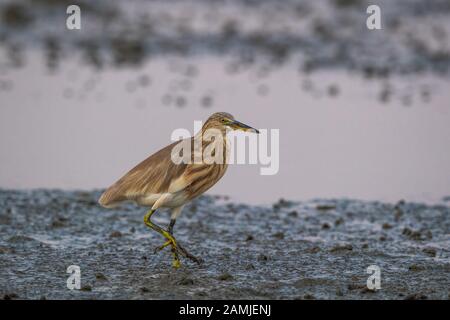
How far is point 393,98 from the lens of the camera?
1557 cm

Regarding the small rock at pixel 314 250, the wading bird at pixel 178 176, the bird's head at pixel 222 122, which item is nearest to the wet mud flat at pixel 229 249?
the small rock at pixel 314 250

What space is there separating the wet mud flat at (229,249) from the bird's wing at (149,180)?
1.99ft

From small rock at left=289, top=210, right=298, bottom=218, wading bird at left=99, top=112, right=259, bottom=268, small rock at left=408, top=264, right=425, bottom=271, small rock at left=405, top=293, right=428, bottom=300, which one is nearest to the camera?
small rock at left=405, top=293, right=428, bottom=300

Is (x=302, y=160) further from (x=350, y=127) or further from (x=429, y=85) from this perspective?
(x=429, y=85)

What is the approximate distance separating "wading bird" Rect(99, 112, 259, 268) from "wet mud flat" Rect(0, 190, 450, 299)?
0.57 meters

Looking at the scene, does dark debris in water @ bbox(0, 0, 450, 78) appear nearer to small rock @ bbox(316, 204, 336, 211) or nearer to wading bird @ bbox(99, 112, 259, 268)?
small rock @ bbox(316, 204, 336, 211)

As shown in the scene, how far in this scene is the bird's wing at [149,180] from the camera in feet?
28.0

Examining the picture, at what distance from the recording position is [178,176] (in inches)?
336

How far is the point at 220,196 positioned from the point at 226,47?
786 centimetres

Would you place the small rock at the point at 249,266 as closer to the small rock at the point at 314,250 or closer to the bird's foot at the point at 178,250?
the bird's foot at the point at 178,250

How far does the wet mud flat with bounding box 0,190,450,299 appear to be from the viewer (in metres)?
8.12

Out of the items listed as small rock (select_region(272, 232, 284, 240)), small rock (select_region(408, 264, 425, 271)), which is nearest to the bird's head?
small rock (select_region(272, 232, 284, 240))
